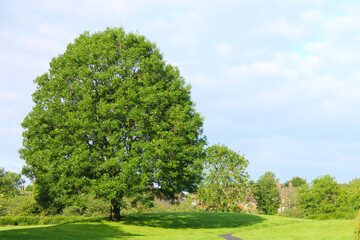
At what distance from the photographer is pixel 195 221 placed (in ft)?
164

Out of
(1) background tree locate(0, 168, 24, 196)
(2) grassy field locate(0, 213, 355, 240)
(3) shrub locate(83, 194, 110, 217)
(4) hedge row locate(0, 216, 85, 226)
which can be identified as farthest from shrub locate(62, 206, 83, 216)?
(1) background tree locate(0, 168, 24, 196)

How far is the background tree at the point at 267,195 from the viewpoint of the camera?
97.9 metres

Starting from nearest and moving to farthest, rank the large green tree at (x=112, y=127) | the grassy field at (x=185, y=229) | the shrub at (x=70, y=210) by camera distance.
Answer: the grassy field at (x=185, y=229)
the large green tree at (x=112, y=127)
the shrub at (x=70, y=210)

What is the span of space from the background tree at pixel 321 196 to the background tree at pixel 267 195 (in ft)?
53.0


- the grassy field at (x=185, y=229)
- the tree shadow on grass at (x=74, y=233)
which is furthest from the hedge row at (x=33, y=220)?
the tree shadow on grass at (x=74, y=233)

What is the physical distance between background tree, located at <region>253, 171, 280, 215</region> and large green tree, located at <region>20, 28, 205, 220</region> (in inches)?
2382

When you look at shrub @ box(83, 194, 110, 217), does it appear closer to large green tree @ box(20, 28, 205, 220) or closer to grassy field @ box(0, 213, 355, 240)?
grassy field @ box(0, 213, 355, 240)

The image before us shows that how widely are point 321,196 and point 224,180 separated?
25.1 meters

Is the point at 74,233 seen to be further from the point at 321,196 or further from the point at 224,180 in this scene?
the point at 321,196

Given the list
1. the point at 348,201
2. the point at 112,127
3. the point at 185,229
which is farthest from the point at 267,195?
the point at 112,127

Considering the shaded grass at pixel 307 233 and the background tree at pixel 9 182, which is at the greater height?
the background tree at pixel 9 182

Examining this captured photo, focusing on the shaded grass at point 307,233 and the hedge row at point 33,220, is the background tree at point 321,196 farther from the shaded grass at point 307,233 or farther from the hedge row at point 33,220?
the hedge row at point 33,220

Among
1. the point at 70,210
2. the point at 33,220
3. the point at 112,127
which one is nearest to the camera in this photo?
the point at 112,127

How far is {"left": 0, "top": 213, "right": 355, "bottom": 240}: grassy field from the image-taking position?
110 ft
